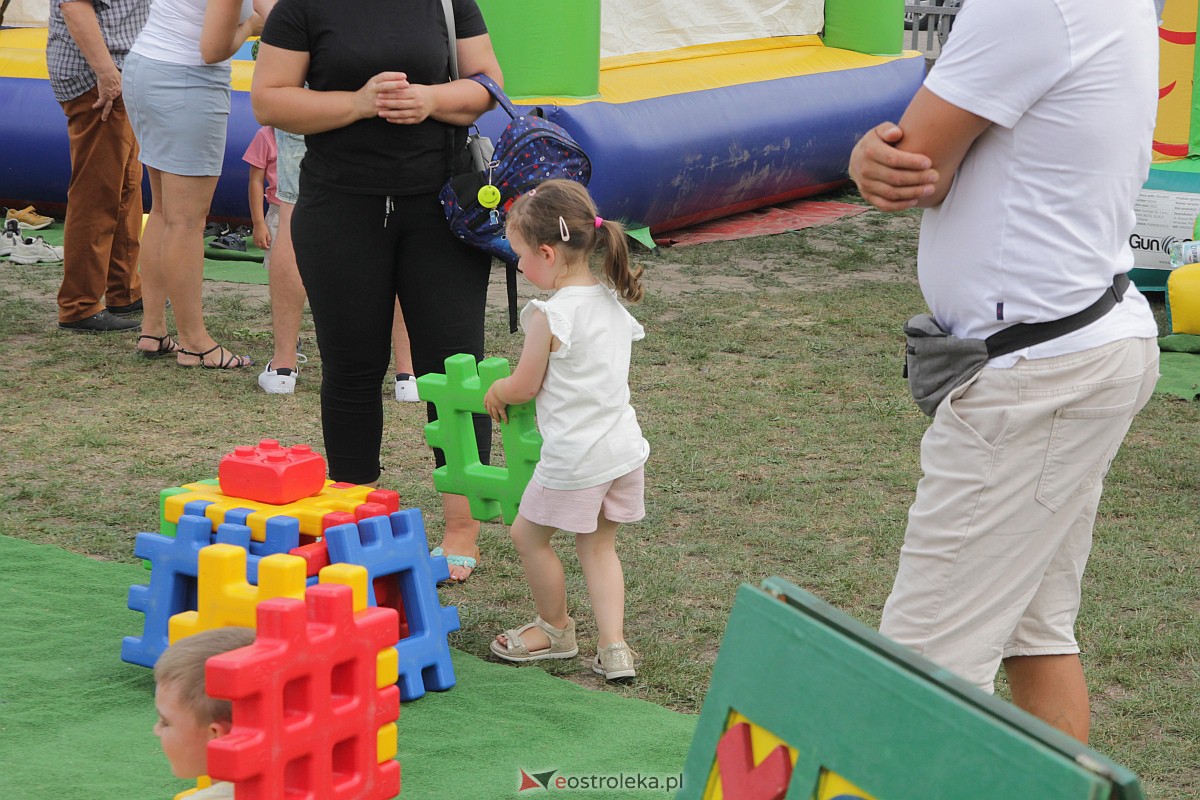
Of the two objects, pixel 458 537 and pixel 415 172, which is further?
pixel 458 537

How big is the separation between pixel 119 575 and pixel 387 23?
1.70 meters

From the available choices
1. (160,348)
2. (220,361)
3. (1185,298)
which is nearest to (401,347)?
(220,361)

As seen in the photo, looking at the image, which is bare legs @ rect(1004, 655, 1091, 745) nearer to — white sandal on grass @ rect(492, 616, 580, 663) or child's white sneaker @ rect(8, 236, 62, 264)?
white sandal on grass @ rect(492, 616, 580, 663)

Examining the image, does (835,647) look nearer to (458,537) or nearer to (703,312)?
(458,537)

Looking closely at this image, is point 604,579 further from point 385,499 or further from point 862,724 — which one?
point 862,724

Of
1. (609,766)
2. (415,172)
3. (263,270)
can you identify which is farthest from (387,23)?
(263,270)

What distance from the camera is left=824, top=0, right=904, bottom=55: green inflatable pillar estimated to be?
10.6 m

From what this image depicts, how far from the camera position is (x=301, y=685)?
85.7 inches

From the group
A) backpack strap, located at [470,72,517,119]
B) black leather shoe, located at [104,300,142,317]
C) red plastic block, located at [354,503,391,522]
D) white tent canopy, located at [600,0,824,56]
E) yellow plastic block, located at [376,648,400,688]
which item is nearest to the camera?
yellow plastic block, located at [376,648,400,688]

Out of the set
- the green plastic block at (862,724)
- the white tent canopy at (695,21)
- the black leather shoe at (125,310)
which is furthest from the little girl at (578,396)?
the white tent canopy at (695,21)

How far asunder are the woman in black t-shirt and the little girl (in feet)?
1.40

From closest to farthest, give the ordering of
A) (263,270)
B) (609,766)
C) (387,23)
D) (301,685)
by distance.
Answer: (301,685) → (609,766) → (387,23) → (263,270)

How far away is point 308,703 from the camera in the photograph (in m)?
2.18

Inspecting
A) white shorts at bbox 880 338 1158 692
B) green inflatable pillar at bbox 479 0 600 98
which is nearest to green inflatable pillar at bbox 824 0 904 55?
green inflatable pillar at bbox 479 0 600 98
